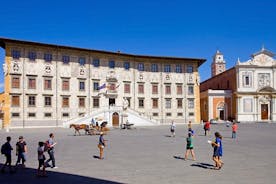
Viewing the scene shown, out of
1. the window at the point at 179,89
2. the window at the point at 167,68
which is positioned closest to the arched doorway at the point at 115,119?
the window at the point at 179,89

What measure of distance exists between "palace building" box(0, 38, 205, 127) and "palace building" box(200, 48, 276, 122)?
26.1 ft

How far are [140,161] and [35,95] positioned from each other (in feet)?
105

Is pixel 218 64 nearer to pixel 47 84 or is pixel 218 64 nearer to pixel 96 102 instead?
pixel 96 102

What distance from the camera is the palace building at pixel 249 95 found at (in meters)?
54.9

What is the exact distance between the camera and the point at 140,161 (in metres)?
11.9

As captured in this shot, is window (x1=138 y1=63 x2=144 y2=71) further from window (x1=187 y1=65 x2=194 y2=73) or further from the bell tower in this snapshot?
the bell tower

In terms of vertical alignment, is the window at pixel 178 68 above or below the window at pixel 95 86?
above

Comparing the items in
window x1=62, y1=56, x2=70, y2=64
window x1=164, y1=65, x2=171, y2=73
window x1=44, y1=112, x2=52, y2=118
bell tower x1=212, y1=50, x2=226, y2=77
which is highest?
bell tower x1=212, y1=50, x2=226, y2=77

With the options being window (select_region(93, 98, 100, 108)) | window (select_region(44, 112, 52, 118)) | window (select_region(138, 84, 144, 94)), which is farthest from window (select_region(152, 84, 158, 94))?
window (select_region(44, 112, 52, 118))

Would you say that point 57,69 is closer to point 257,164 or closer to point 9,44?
point 9,44

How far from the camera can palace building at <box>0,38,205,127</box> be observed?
38969 millimetres

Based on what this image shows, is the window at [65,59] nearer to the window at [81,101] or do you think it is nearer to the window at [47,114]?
the window at [81,101]

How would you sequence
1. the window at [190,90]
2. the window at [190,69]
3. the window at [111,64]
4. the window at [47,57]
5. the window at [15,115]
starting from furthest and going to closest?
1. the window at [190,69]
2. the window at [190,90]
3. the window at [111,64]
4. the window at [47,57]
5. the window at [15,115]

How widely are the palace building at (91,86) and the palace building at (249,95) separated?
26.1ft
